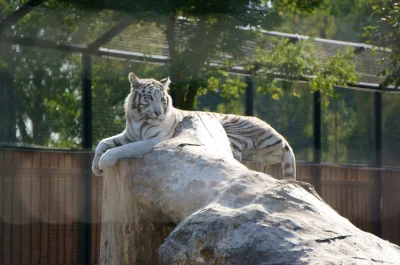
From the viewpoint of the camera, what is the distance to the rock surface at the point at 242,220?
9.07 feet

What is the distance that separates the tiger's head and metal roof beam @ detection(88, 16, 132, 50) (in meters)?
2.76

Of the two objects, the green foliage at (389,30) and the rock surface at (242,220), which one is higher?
the green foliage at (389,30)

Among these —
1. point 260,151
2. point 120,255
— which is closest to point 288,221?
point 120,255

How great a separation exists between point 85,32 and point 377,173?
4324 millimetres

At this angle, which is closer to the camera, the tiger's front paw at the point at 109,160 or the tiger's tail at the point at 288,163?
the tiger's front paw at the point at 109,160

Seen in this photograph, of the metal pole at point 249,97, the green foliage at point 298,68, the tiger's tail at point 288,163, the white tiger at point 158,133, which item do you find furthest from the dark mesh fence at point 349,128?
the tiger's tail at point 288,163

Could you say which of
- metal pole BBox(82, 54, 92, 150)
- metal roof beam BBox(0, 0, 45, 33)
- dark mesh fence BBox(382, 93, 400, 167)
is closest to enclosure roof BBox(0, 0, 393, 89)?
metal roof beam BBox(0, 0, 45, 33)

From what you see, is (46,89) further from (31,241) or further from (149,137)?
(149,137)

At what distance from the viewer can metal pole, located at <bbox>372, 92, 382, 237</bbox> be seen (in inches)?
390

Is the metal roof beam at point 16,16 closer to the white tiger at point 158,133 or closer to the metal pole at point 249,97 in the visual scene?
the metal pole at point 249,97

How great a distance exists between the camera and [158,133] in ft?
16.8

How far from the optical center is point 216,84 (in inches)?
332

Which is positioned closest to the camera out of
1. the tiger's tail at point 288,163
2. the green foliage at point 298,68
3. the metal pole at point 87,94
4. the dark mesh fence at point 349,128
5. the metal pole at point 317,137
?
the tiger's tail at point 288,163

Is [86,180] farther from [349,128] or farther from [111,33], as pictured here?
[349,128]
